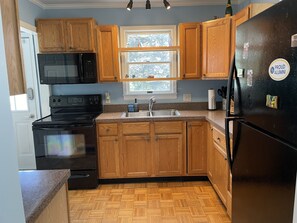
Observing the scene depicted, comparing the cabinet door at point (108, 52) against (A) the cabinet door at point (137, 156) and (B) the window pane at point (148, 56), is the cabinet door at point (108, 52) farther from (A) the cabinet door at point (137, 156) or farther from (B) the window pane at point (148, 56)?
Result: (A) the cabinet door at point (137, 156)

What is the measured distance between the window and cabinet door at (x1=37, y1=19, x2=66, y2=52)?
818 mm

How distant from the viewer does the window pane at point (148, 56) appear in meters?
3.41

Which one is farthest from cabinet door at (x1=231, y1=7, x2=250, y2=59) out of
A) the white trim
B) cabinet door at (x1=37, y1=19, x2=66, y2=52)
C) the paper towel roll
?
the white trim

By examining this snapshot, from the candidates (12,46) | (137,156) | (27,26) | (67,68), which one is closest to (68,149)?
(137,156)

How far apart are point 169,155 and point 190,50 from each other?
1.44 metres

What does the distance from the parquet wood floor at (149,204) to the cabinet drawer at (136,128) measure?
71 cm

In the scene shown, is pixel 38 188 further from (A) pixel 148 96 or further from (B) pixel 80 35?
(A) pixel 148 96

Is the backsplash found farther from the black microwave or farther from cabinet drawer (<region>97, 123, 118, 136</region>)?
cabinet drawer (<region>97, 123, 118, 136</region>)

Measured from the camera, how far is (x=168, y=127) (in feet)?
9.73

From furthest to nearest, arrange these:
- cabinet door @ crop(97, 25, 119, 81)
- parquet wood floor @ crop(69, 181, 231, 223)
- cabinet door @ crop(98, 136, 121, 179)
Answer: cabinet door @ crop(97, 25, 119, 81) → cabinet door @ crop(98, 136, 121, 179) → parquet wood floor @ crop(69, 181, 231, 223)

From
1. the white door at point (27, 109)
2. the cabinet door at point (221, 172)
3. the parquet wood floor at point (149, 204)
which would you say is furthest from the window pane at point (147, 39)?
the parquet wood floor at point (149, 204)

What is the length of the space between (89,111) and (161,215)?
177 cm

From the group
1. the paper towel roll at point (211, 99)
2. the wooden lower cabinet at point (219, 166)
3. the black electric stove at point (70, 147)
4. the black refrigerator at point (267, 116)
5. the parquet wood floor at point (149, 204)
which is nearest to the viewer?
the black refrigerator at point (267, 116)

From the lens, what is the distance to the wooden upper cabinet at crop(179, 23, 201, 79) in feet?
10.2
